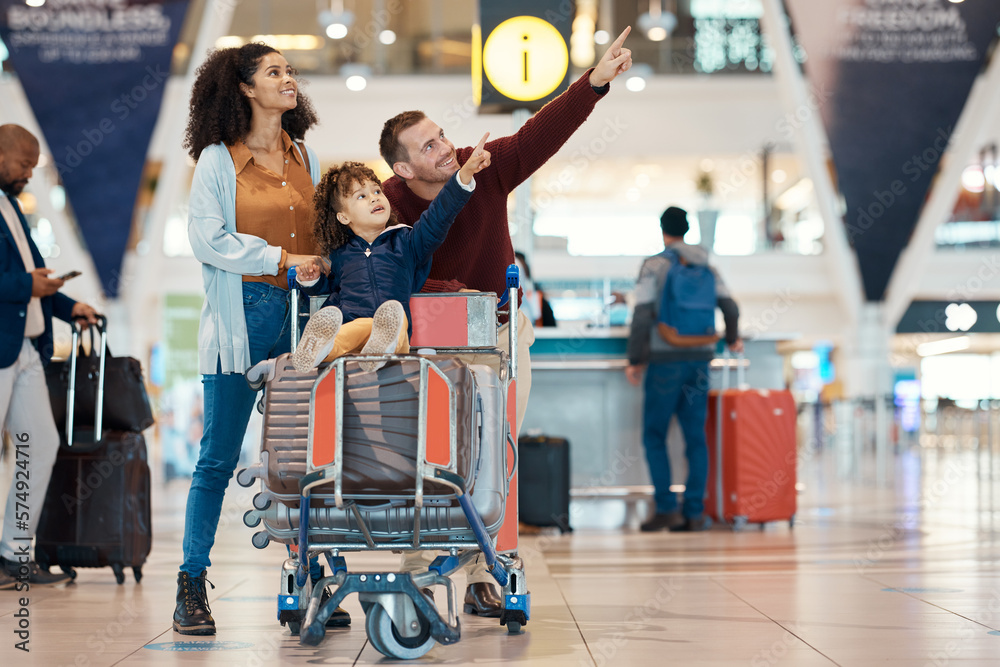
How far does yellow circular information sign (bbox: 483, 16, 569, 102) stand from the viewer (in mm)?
5191

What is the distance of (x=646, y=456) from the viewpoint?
228 inches

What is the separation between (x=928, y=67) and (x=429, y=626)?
10.1 metres

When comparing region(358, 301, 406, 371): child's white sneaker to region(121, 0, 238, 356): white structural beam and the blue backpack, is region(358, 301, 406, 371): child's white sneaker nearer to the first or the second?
the blue backpack

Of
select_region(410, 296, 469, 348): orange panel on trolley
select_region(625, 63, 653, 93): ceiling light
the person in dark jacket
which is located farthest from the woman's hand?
select_region(625, 63, 653, 93): ceiling light

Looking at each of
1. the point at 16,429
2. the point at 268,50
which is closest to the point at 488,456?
the point at 268,50

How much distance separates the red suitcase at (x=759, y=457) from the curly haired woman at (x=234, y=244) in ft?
11.0

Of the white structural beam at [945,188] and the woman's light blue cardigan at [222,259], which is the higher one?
the white structural beam at [945,188]

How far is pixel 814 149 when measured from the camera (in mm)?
14766

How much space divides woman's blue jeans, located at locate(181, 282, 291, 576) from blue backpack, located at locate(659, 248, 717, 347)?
3.18 m

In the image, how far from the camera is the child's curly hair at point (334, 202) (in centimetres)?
267

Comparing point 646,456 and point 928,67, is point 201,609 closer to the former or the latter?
point 646,456

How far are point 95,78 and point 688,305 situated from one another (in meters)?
7.65

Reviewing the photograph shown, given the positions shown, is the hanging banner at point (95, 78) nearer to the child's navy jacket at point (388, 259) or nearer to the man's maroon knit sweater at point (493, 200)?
the man's maroon knit sweater at point (493, 200)

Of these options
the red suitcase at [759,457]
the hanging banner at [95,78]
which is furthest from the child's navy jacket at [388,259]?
the hanging banner at [95,78]
